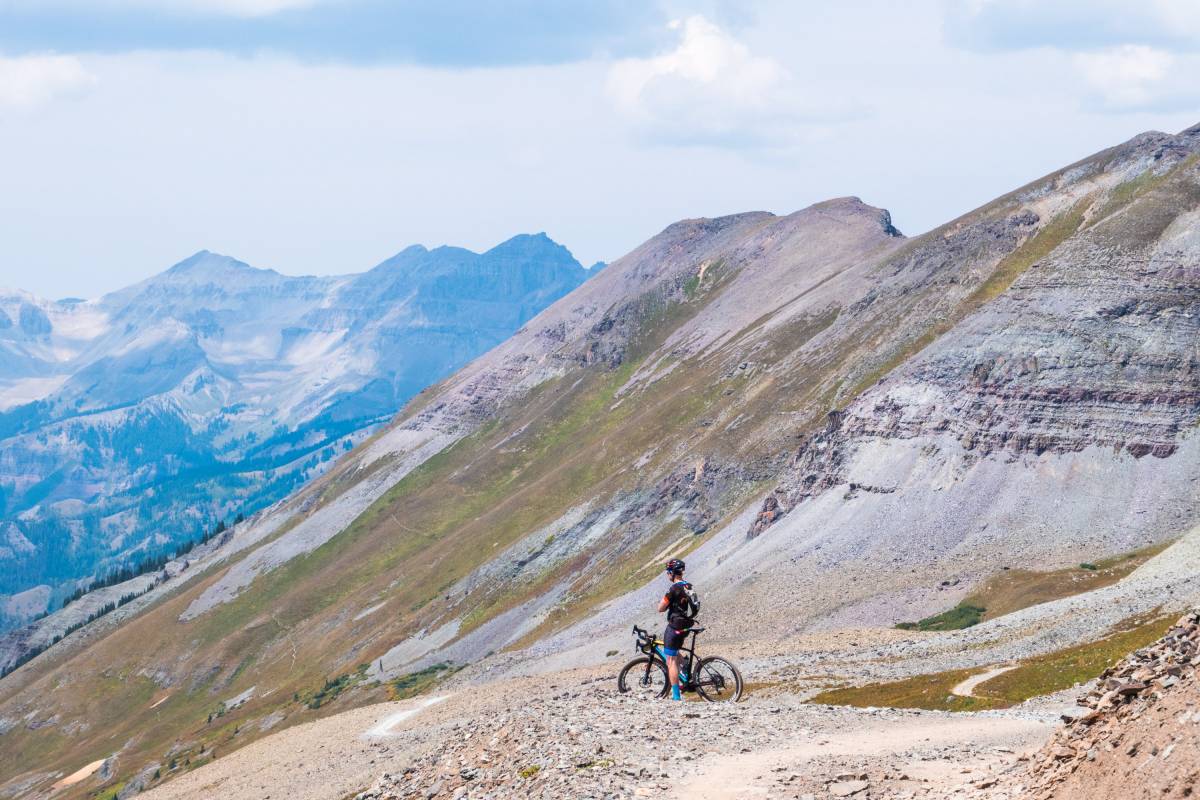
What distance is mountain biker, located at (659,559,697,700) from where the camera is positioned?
123 feet

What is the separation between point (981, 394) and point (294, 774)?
8712cm

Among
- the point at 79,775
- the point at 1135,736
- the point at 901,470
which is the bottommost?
the point at 79,775

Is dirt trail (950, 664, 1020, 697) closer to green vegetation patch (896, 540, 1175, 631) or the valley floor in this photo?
the valley floor

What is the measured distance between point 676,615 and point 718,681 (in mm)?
3146

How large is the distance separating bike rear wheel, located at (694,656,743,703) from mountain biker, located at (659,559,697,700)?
0.88m

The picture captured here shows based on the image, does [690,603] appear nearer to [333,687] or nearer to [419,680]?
[419,680]

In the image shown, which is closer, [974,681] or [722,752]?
[722,752]

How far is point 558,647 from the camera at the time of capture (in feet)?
413

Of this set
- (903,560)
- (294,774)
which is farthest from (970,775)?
(903,560)

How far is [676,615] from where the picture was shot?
37781 mm

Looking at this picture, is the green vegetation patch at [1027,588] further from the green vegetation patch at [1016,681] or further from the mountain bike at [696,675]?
the mountain bike at [696,675]

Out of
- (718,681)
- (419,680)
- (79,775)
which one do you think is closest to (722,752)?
(718,681)

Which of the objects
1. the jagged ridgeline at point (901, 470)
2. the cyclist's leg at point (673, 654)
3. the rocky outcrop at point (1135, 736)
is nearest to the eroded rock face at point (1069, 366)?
the jagged ridgeline at point (901, 470)

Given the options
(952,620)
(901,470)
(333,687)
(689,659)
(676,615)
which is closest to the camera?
(676,615)
